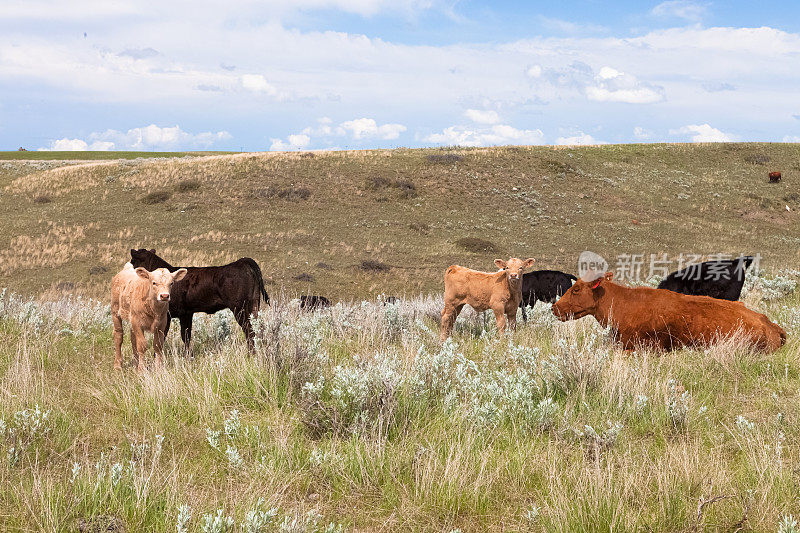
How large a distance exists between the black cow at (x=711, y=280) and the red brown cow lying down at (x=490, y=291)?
255 cm

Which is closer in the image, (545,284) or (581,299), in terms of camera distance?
(581,299)

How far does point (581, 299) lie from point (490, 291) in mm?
2115

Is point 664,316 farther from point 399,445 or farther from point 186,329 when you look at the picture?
point 186,329

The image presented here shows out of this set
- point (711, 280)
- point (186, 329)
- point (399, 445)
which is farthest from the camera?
point (711, 280)

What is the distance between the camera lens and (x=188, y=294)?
7613 millimetres

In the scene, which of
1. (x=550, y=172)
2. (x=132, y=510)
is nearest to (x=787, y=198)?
(x=550, y=172)

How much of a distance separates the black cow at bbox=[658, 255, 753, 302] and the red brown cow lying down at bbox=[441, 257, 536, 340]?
2545 mm

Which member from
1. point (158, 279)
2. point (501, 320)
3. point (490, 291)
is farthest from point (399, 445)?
point (490, 291)

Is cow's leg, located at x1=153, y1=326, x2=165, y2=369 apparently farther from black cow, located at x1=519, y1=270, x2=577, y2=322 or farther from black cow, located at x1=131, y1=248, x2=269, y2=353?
black cow, located at x1=519, y1=270, x2=577, y2=322

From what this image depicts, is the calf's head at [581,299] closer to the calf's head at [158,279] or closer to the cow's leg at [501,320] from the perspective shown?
the cow's leg at [501,320]

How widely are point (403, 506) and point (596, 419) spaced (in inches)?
68.7

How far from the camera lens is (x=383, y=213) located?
40.0 metres

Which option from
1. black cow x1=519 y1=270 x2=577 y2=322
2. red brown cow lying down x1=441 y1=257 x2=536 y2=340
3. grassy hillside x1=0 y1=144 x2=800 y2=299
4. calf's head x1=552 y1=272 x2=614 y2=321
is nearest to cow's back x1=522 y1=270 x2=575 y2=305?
black cow x1=519 y1=270 x2=577 y2=322

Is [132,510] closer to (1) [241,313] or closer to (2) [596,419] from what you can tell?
(2) [596,419]
